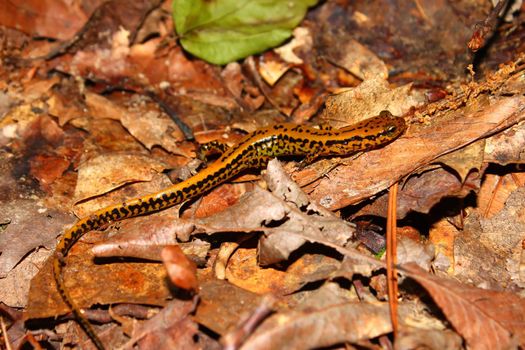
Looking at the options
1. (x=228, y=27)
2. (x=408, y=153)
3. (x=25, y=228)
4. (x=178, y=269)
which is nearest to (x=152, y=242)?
(x=178, y=269)

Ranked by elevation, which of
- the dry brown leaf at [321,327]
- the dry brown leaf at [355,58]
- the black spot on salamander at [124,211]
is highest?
the dry brown leaf at [355,58]

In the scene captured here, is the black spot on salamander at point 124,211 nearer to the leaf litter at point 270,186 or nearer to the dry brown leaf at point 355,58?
the leaf litter at point 270,186

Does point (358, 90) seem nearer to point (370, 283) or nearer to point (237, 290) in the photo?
point (370, 283)

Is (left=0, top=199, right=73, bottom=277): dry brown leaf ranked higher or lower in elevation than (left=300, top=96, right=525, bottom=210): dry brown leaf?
lower

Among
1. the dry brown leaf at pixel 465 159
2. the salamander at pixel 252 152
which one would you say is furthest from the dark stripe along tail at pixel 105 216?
the dry brown leaf at pixel 465 159

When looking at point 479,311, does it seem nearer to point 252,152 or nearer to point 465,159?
point 465,159

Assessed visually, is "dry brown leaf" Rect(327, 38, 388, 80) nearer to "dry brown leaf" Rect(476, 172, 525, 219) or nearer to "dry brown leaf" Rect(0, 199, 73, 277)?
"dry brown leaf" Rect(476, 172, 525, 219)

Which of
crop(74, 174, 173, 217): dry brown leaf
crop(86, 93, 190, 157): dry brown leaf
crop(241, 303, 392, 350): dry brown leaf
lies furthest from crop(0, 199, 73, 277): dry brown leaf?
crop(241, 303, 392, 350): dry brown leaf
